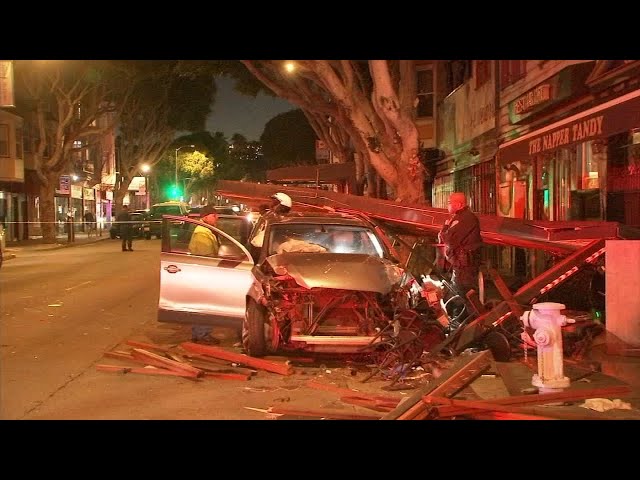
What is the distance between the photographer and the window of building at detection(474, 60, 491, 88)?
1934 centimetres

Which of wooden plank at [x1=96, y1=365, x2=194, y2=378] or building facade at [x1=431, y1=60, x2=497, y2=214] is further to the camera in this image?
building facade at [x1=431, y1=60, x2=497, y2=214]

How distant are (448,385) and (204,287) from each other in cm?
400

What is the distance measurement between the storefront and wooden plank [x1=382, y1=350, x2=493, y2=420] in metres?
4.15

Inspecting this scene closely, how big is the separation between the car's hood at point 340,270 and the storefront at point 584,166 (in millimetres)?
3558

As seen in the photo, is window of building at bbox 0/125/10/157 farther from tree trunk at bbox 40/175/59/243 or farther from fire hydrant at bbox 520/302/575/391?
fire hydrant at bbox 520/302/575/391

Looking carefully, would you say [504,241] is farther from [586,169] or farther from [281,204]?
[586,169]

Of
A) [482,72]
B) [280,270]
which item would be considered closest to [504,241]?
[280,270]

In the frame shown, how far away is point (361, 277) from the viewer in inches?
336

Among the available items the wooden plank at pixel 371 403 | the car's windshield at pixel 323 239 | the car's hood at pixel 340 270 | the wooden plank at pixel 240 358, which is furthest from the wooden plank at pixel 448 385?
the car's windshield at pixel 323 239

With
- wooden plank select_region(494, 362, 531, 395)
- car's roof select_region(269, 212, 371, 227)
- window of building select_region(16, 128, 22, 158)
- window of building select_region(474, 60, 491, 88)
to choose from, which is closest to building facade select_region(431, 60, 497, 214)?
window of building select_region(474, 60, 491, 88)

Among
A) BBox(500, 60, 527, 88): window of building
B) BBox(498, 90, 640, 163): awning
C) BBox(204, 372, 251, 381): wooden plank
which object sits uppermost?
BBox(500, 60, 527, 88): window of building

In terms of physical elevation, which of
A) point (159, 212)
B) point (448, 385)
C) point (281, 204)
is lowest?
point (448, 385)

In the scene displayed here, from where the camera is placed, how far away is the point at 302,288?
8461 mm

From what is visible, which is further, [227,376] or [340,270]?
[340,270]
